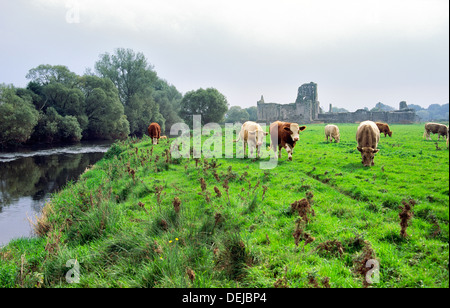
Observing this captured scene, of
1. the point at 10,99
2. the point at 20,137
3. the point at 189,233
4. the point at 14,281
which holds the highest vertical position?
the point at 10,99

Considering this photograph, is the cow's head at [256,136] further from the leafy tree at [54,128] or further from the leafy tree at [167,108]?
the leafy tree at [167,108]

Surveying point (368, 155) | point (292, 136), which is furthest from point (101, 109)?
Answer: point (368, 155)

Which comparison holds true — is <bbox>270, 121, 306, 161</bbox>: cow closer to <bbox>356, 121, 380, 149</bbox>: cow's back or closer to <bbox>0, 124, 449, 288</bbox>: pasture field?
<bbox>356, 121, 380, 149</bbox>: cow's back

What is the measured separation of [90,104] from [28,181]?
82.7 feet

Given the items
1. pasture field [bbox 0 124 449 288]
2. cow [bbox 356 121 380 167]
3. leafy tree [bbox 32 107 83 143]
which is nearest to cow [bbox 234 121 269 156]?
cow [bbox 356 121 380 167]

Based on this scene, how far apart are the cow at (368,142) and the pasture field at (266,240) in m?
1.24

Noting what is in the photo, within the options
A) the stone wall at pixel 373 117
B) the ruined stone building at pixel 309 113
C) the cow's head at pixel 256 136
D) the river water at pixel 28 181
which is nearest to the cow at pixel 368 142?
the cow's head at pixel 256 136

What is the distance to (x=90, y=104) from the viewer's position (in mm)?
35969

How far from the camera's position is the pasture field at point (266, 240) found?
306cm

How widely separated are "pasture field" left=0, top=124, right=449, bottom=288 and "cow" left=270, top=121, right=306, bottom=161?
334 cm

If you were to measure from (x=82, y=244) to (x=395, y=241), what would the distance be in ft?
19.8

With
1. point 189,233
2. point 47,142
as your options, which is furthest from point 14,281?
point 47,142

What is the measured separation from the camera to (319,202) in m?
5.76
